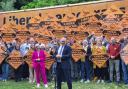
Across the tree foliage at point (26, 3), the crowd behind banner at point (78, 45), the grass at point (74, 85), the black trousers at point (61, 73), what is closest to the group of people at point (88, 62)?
the crowd behind banner at point (78, 45)

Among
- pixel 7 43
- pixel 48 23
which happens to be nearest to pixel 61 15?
pixel 48 23

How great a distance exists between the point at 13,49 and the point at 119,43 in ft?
16.5

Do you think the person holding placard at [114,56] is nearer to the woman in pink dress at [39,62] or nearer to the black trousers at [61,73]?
the woman in pink dress at [39,62]

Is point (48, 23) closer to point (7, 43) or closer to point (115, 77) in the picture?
point (7, 43)

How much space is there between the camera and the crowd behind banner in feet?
68.9

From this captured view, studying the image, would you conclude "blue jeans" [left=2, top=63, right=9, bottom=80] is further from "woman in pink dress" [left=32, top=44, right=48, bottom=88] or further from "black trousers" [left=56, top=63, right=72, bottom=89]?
"black trousers" [left=56, top=63, right=72, bottom=89]

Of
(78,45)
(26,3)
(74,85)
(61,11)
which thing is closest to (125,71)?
(74,85)

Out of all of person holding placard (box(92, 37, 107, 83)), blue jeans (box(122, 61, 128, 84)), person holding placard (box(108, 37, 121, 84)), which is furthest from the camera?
person holding placard (box(92, 37, 107, 83))

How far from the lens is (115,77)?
832 inches

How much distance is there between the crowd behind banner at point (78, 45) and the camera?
2102 cm

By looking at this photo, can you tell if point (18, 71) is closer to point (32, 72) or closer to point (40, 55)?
point (32, 72)

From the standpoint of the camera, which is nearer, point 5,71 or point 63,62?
point 63,62

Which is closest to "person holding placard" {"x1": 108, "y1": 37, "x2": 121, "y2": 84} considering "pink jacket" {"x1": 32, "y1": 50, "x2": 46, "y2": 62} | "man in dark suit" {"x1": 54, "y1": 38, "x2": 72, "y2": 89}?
"pink jacket" {"x1": 32, "y1": 50, "x2": 46, "y2": 62}

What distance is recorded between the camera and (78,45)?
22.1 metres
